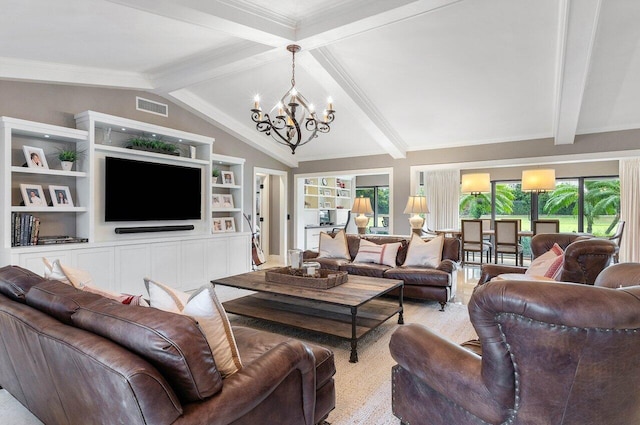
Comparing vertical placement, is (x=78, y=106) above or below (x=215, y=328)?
above

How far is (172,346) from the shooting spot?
1156mm

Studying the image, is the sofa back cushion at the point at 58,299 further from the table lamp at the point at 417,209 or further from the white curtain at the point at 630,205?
the white curtain at the point at 630,205

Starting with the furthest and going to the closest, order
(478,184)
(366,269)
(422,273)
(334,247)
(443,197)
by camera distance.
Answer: (443,197) < (478,184) < (334,247) < (366,269) < (422,273)

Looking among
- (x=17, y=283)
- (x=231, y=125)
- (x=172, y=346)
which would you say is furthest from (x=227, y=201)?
(x=172, y=346)

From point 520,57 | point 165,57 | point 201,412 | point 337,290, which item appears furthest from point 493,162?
point 201,412

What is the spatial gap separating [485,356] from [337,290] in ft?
6.62

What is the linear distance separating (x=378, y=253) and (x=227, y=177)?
3.06m

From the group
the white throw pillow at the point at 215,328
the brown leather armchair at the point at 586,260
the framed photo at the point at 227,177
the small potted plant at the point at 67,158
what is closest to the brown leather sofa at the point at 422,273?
the brown leather armchair at the point at 586,260

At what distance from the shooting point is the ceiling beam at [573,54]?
3.07m

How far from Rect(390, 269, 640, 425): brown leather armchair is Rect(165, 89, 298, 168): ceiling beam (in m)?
5.34

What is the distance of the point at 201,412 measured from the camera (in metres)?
1.17

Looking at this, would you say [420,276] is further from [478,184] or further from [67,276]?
[67,276]

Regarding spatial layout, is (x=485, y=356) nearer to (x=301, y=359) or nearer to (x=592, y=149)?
(x=301, y=359)

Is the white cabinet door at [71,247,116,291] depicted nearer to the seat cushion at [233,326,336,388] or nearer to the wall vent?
the wall vent
